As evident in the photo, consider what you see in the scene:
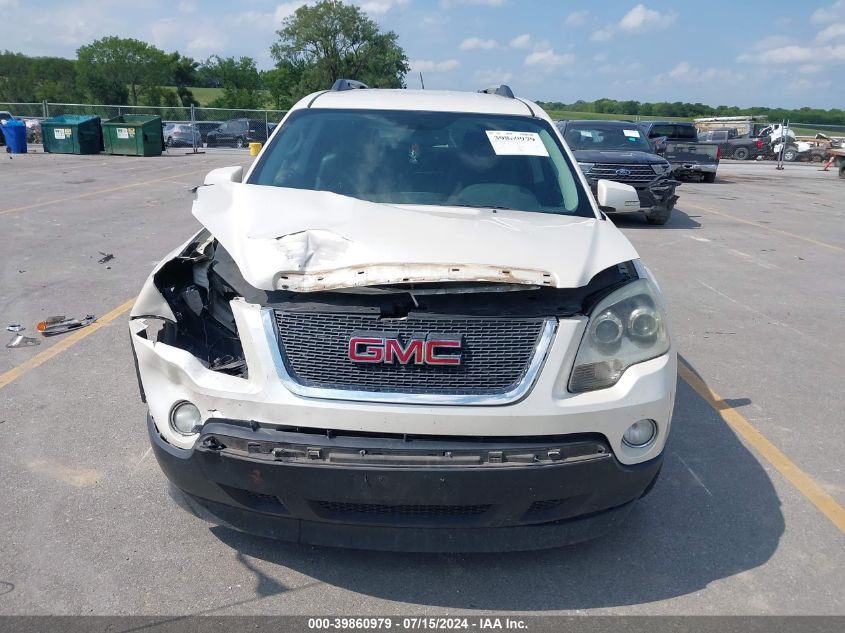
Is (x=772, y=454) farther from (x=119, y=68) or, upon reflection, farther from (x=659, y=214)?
(x=119, y=68)

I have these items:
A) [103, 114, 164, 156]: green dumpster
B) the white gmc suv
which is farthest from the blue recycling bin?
the white gmc suv

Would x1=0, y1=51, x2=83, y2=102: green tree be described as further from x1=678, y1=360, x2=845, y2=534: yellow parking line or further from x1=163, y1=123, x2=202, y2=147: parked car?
x1=678, y1=360, x2=845, y2=534: yellow parking line

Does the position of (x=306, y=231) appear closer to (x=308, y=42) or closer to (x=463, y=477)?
(x=463, y=477)

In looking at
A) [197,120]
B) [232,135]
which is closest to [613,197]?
[232,135]

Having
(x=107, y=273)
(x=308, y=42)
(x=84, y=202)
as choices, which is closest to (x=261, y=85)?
(x=308, y=42)

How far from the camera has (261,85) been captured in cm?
10288

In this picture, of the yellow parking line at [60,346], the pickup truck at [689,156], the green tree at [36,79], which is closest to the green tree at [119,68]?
the green tree at [36,79]

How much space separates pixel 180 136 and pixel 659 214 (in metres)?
28.7

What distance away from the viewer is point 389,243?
2932 mm

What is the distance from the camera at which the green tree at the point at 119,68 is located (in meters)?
89.1

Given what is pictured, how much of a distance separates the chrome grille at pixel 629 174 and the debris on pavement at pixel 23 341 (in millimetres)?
9376

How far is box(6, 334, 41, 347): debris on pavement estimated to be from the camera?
5.66 meters

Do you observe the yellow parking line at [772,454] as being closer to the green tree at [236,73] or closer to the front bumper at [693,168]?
the front bumper at [693,168]

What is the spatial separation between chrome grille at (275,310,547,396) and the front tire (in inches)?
434
